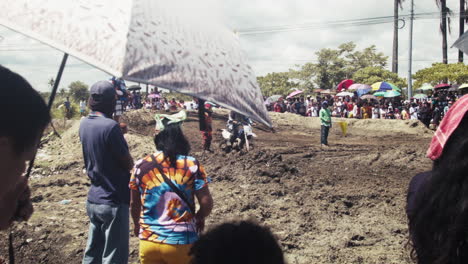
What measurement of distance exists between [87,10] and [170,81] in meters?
0.43

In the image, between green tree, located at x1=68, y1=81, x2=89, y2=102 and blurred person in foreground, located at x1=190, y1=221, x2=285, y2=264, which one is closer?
blurred person in foreground, located at x1=190, y1=221, x2=285, y2=264

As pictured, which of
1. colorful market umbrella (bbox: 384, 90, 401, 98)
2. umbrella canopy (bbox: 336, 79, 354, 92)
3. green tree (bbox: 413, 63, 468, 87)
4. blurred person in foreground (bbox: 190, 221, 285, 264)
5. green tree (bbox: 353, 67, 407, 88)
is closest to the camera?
blurred person in foreground (bbox: 190, 221, 285, 264)

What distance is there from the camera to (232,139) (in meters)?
11.9

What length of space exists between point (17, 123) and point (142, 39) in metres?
0.48

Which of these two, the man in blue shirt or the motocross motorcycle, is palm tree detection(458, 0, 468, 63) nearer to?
the motocross motorcycle

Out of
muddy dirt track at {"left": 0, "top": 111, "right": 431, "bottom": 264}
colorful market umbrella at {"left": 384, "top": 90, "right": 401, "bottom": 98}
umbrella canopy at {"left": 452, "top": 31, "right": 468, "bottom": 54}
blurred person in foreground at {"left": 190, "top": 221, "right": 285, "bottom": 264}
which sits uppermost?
colorful market umbrella at {"left": 384, "top": 90, "right": 401, "bottom": 98}

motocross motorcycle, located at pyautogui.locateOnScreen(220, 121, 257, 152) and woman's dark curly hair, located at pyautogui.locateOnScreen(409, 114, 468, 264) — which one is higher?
woman's dark curly hair, located at pyautogui.locateOnScreen(409, 114, 468, 264)

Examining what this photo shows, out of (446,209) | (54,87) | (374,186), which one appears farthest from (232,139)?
(446,209)

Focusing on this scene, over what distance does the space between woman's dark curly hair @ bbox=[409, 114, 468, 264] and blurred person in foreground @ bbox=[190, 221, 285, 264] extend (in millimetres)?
501

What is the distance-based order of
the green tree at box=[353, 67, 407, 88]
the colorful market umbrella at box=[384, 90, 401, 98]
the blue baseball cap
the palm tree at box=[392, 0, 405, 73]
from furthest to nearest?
1. the green tree at box=[353, 67, 407, 88]
2. the palm tree at box=[392, 0, 405, 73]
3. the colorful market umbrella at box=[384, 90, 401, 98]
4. the blue baseball cap

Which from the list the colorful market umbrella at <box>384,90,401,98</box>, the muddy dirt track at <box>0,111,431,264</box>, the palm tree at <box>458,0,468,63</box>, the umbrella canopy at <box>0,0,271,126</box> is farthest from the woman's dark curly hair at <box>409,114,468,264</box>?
the palm tree at <box>458,0,468,63</box>

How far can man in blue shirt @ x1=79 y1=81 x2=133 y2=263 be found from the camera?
10.1ft

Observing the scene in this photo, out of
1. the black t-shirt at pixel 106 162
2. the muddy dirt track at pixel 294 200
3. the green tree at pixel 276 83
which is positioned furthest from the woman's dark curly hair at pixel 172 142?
the green tree at pixel 276 83

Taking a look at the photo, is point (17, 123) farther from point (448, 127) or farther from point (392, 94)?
point (392, 94)
